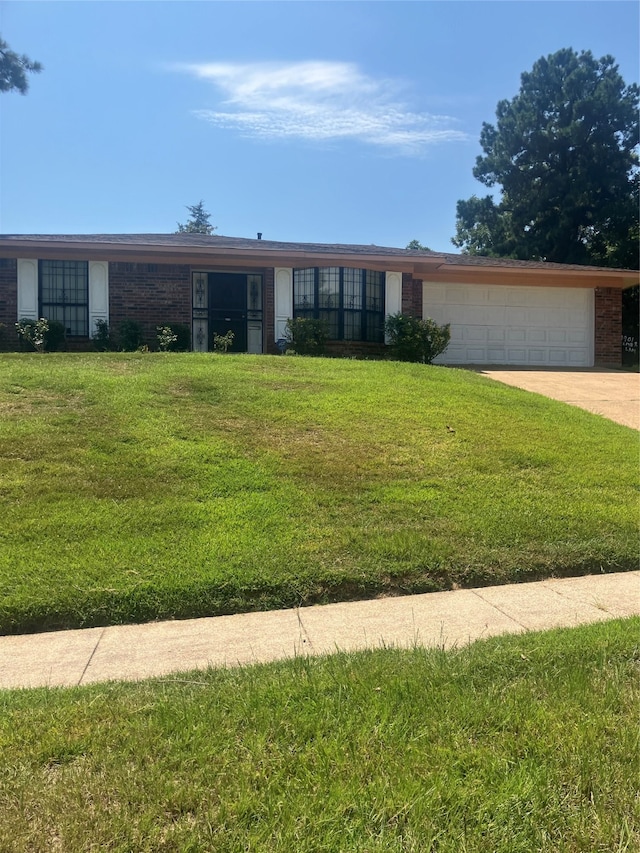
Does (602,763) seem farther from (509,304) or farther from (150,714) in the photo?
(509,304)

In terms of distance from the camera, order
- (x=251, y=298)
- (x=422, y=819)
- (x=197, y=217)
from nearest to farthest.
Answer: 1. (x=422, y=819)
2. (x=251, y=298)
3. (x=197, y=217)

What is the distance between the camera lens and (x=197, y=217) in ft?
193

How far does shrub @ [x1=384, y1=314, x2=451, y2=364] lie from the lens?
14.7 m

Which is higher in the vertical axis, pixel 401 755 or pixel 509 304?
pixel 509 304

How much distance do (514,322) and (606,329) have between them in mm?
2950

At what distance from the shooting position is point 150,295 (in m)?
15.4

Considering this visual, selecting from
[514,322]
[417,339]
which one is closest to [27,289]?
[417,339]

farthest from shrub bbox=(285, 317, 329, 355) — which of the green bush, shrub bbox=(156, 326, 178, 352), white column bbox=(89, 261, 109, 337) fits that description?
white column bbox=(89, 261, 109, 337)

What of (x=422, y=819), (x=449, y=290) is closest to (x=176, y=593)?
(x=422, y=819)

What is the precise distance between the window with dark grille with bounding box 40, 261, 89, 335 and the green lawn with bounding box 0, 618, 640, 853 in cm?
1370

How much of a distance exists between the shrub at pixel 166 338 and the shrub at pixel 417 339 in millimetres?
5442

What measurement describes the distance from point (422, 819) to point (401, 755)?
0.33 m

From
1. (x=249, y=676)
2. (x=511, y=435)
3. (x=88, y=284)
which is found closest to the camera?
(x=249, y=676)

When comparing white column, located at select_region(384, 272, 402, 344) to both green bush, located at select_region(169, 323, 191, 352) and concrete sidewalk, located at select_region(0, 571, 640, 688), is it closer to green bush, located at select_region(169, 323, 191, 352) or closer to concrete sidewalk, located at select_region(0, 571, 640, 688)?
green bush, located at select_region(169, 323, 191, 352)
